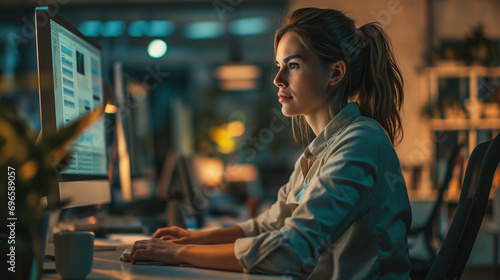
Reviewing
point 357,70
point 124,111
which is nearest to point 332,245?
point 357,70

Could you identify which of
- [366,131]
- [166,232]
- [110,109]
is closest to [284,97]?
[366,131]

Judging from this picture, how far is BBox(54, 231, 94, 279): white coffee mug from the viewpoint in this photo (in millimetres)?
848

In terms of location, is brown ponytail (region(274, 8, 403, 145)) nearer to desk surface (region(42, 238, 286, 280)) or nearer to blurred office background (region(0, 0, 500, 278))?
blurred office background (region(0, 0, 500, 278))

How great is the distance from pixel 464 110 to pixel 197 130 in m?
3.92

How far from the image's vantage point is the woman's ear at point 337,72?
4.21 ft

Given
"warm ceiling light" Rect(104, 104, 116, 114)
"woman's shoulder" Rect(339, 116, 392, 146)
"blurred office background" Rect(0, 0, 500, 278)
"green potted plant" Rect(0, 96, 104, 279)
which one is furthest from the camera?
"blurred office background" Rect(0, 0, 500, 278)

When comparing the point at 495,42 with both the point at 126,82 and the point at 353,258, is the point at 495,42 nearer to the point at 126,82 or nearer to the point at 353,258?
the point at 126,82

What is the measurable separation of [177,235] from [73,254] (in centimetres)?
50

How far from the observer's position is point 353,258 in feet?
3.65

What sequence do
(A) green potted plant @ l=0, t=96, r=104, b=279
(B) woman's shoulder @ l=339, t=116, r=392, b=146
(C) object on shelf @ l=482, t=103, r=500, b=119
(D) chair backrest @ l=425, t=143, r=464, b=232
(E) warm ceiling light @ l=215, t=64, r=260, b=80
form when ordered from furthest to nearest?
(E) warm ceiling light @ l=215, t=64, r=260, b=80, (C) object on shelf @ l=482, t=103, r=500, b=119, (D) chair backrest @ l=425, t=143, r=464, b=232, (B) woman's shoulder @ l=339, t=116, r=392, b=146, (A) green potted plant @ l=0, t=96, r=104, b=279

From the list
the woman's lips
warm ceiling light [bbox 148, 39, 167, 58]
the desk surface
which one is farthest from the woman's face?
warm ceiling light [bbox 148, 39, 167, 58]

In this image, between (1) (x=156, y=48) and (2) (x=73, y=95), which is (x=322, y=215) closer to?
(2) (x=73, y=95)

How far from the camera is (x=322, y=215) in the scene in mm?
951

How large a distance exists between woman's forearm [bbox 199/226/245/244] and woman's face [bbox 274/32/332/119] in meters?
0.39
